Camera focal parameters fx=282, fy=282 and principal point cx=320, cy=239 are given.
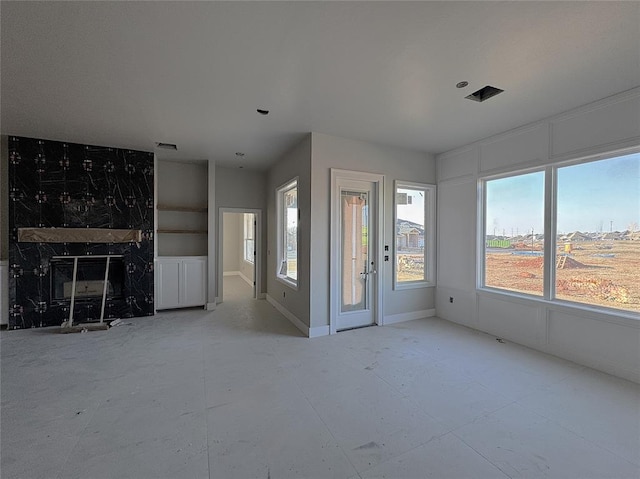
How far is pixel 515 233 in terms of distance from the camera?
392cm

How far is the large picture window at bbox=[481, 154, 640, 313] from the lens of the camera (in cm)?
294

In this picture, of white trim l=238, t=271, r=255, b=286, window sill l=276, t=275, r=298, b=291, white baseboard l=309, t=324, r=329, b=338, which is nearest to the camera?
white baseboard l=309, t=324, r=329, b=338

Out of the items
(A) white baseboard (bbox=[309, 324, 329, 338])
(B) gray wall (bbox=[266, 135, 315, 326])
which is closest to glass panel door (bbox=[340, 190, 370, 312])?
(A) white baseboard (bbox=[309, 324, 329, 338])

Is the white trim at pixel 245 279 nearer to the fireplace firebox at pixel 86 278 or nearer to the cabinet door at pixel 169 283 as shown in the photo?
the cabinet door at pixel 169 283

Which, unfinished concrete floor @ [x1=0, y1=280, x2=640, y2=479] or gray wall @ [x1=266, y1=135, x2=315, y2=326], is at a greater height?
gray wall @ [x1=266, y1=135, x2=315, y2=326]

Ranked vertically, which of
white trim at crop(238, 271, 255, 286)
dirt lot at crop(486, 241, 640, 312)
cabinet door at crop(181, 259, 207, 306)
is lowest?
white trim at crop(238, 271, 255, 286)

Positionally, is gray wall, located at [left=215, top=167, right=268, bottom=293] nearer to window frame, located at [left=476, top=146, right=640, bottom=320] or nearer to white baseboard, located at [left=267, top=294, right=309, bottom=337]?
white baseboard, located at [left=267, top=294, right=309, bottom=337]

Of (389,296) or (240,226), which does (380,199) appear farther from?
(240,226)

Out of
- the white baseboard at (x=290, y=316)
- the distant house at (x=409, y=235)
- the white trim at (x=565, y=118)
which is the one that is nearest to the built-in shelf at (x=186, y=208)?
the white baseboard at (x=290, y=316)

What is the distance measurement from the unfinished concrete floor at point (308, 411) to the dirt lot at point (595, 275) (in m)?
0.79

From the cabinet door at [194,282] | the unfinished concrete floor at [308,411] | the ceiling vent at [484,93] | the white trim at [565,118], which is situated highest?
the ceiling vent at [484,93]

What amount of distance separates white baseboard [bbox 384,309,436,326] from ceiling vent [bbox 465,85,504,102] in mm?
3249

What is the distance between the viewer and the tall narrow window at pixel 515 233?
12.1 feet

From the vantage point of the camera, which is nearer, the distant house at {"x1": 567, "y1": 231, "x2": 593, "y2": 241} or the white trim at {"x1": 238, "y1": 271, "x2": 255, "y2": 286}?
the distant house at {"x1": 567, "y1": 231, "x2": 593, "y2": 241}
